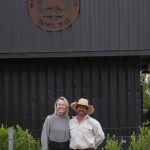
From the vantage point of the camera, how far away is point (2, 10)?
479 inches

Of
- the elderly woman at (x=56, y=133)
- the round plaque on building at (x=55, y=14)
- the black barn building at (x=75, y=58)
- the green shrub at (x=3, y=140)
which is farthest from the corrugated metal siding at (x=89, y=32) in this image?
the elderly woman at (x=56, y=133)

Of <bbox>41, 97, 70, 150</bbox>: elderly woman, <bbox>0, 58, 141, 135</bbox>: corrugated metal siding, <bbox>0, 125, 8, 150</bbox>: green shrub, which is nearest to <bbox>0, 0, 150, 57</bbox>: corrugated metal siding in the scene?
<bbox>0, 58, 141, 135</bbox>: corrugated metal siding

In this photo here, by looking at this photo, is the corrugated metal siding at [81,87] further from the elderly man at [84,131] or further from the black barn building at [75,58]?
the elderly man at [84,131]

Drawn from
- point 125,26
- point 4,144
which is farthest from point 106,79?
point 4,144

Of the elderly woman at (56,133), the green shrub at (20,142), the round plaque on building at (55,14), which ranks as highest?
the round plaque on building at (55,14)

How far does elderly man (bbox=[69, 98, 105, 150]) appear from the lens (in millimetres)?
8211

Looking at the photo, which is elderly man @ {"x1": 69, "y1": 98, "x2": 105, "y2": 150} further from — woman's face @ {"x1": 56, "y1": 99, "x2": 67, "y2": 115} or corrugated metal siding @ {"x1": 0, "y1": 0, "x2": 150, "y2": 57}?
Result: corrugated metal siding @ {"x1": 0, "y1": 0, "x2": 150, "y2": 57}

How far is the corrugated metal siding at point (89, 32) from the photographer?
12.0 metres

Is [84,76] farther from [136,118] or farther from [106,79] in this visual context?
[136,118]

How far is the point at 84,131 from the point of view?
27.0 ft

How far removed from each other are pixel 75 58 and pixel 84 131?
4544 mm

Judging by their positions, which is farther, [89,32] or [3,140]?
[89,32]

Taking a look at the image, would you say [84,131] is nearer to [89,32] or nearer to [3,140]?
[3,140]

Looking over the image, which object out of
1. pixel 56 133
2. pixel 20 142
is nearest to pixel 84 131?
pixel 56 133
